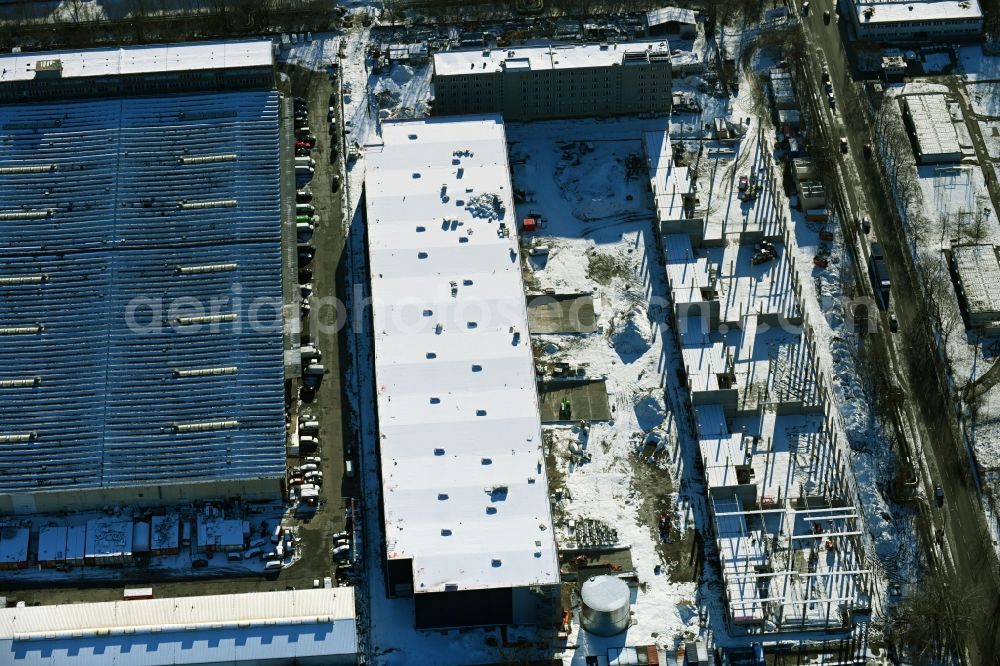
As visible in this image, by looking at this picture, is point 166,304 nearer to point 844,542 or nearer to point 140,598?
point 140,598

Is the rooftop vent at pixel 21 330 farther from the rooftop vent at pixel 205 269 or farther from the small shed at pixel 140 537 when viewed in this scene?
the small shed at pixel 140 537

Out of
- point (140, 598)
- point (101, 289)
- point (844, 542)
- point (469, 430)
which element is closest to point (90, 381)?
point (101, 289)

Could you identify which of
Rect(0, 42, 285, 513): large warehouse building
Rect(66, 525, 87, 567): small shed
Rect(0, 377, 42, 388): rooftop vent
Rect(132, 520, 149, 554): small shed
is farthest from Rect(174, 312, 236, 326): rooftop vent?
Rect(66, 525, 87, 567): small shed

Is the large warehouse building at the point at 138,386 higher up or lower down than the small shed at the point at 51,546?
higher up

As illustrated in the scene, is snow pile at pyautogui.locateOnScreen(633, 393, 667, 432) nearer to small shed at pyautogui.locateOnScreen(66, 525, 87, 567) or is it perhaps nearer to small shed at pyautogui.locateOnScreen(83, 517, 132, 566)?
small shed at pyautogui.locateOnScreen(83, 517, 132, 566)

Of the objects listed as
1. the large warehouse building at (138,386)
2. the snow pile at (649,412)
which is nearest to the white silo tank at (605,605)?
the snow pile at (649,412)

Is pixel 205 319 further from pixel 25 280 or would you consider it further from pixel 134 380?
pixel 25 280

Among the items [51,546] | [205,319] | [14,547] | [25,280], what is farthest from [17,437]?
[205,319]
